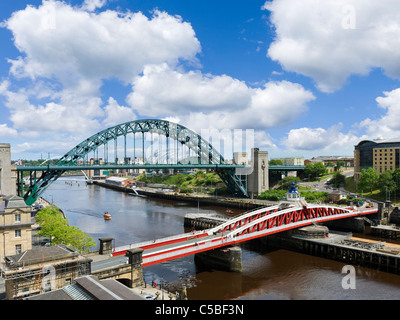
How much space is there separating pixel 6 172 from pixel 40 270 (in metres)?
24.6

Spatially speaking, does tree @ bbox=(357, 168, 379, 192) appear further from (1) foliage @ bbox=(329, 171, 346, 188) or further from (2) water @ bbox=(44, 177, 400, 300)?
(2) water @ bbox=(44, 177, 400, 300)

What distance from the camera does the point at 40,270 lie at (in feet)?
54.1

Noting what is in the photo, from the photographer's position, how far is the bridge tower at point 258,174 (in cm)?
7019

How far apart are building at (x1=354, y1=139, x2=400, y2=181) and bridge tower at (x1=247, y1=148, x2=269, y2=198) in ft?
73.7

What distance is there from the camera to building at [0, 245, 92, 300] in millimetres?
15797

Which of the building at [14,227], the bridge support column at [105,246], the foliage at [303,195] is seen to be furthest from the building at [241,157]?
the building at [14,227]

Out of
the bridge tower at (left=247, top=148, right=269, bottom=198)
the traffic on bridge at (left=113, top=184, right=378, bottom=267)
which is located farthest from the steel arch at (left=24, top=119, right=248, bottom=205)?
the traffic on bridge at (left=113, top=184, right=378, bottom=267)

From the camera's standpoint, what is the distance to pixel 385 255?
28219mm

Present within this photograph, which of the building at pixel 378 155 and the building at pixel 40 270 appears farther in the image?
the building at pixel 378 155

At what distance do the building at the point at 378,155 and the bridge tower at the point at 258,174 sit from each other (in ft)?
73.7

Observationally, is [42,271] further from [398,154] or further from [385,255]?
[398,154]

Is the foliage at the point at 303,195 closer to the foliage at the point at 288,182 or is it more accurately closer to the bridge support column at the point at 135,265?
the foliage at the point at 288,182
